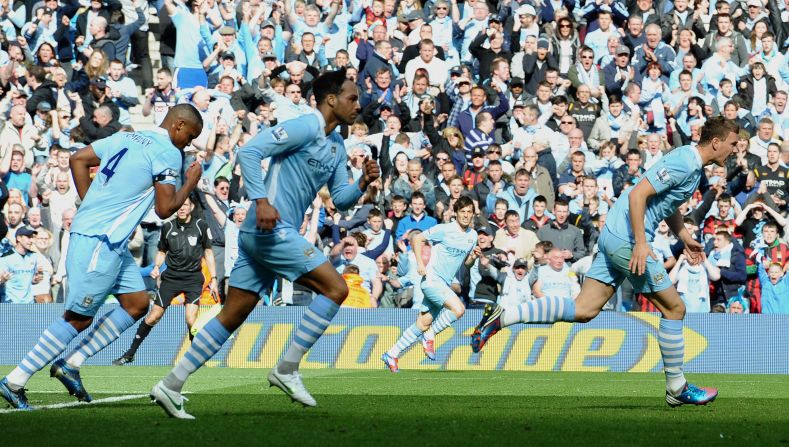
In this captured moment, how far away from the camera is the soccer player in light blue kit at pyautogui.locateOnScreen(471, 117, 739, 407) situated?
35.3ft

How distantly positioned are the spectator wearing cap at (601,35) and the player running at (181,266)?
1013 centimetres

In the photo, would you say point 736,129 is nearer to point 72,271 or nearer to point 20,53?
point 72,271

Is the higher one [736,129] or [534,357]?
[736,129]

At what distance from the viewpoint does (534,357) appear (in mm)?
19156

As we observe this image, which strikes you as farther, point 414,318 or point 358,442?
point 414,318

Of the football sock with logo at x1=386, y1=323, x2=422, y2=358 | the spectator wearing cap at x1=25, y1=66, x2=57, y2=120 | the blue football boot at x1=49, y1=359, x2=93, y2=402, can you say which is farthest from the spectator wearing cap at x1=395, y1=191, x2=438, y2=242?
the blue football boot at x1=49, y1=359, x2=93, y2=402

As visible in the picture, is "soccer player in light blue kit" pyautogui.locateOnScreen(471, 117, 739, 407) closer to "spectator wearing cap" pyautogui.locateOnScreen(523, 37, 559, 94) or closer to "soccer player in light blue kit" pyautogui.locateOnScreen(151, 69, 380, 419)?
"soccer player in light blue kit" pyautogui.locateOnScreen(151, 69, 380, 419)

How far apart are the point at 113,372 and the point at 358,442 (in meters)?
9.67

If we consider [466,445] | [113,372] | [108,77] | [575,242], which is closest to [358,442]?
[466,445]

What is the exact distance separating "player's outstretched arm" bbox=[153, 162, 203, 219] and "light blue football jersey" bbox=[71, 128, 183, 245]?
0.11m

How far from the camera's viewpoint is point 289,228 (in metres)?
9.62

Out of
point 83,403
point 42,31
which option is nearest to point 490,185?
point 42,31

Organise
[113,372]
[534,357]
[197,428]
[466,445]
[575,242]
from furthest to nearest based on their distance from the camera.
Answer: [575,242] < [534,357] < [113,372] < [197,428] < [466,445]

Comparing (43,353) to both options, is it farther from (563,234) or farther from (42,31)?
(42,31)
